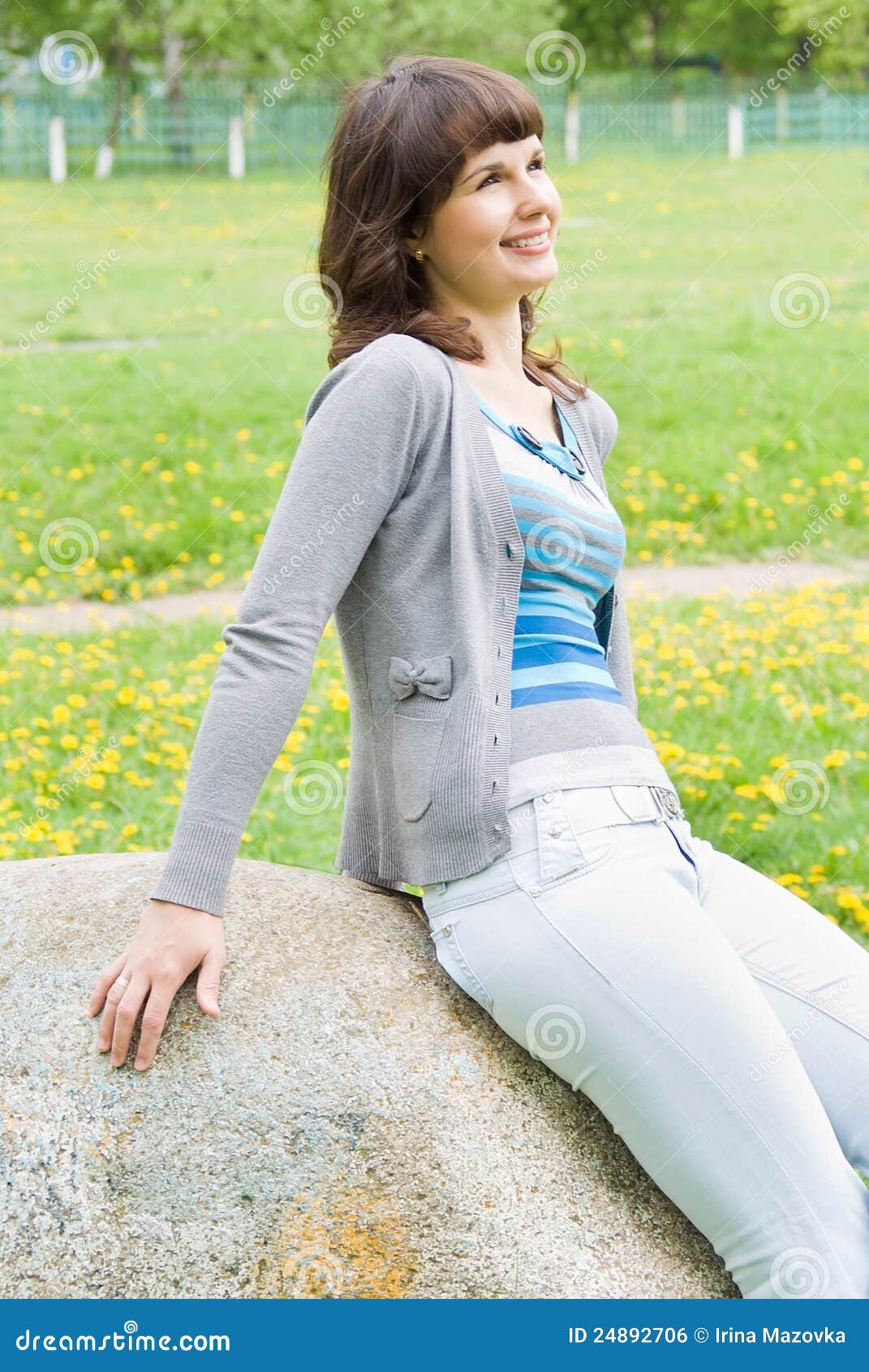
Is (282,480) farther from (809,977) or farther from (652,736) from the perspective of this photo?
(809,977)

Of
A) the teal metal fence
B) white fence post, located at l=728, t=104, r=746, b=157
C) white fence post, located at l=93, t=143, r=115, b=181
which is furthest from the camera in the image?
white fence post, located at l=728, t=104, r=746, b=157

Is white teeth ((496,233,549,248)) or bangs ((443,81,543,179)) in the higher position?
bangs ((443,81,543,179))

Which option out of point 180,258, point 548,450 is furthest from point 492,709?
point 180,258

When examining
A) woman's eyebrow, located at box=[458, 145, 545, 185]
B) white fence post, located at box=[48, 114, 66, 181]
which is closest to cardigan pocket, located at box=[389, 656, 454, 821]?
woman's eyebrow, located at box=[458, 145, 545, 185]

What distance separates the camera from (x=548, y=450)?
2.29 metres

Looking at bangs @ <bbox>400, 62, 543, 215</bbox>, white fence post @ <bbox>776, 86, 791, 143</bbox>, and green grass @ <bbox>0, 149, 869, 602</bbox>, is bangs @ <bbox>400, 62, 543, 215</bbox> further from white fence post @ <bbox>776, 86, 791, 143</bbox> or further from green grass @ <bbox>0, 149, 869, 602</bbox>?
white fence post @ <bbox>776, 86, 791, 143</bbox>

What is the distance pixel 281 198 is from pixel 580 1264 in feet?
60.0

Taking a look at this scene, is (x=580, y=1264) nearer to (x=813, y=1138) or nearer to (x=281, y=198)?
(x=813, y=1138)

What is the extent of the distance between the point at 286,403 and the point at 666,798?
6686mm

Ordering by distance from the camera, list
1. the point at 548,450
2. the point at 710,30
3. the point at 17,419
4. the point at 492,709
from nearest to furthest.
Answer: the point at 492,709
the point at 548,450
the point at 17,419
the point at 710,30

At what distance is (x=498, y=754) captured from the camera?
79.0 inches

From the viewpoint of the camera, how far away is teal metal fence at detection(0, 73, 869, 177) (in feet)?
75.7

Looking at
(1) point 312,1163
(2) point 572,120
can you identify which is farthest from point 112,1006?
(2) point 572,120

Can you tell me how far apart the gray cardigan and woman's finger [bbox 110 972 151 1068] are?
0.12 meters
